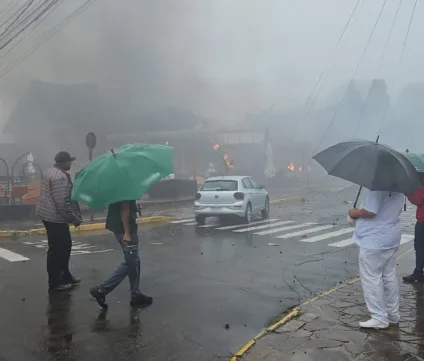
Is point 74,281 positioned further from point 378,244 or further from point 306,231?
point 306,231

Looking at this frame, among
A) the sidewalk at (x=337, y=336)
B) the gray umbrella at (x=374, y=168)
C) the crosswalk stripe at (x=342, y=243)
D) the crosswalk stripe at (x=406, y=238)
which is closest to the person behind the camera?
the sidewalk at (x=337, y=336)

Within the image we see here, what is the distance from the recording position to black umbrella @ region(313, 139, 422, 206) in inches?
143

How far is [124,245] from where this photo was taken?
4531 millimetres


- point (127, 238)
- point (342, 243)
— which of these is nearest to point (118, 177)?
point (127, 238)

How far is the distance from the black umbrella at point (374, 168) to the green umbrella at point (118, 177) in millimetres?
1665

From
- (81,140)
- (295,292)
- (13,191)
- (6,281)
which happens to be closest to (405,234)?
(295,292)

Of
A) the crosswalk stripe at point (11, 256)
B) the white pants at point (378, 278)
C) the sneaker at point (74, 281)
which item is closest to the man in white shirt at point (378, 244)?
the white pants at point (378, 278)

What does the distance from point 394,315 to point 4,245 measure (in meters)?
7.60

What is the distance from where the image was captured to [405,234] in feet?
34.0

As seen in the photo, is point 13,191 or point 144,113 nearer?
point 13,191

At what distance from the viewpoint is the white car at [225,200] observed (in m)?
12.0

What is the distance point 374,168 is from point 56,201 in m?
3.51

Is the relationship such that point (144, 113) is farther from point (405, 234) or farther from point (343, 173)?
point (343, 173)

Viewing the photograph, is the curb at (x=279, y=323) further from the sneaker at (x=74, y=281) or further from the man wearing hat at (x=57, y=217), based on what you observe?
the sneaker at (x=74, y=281)
